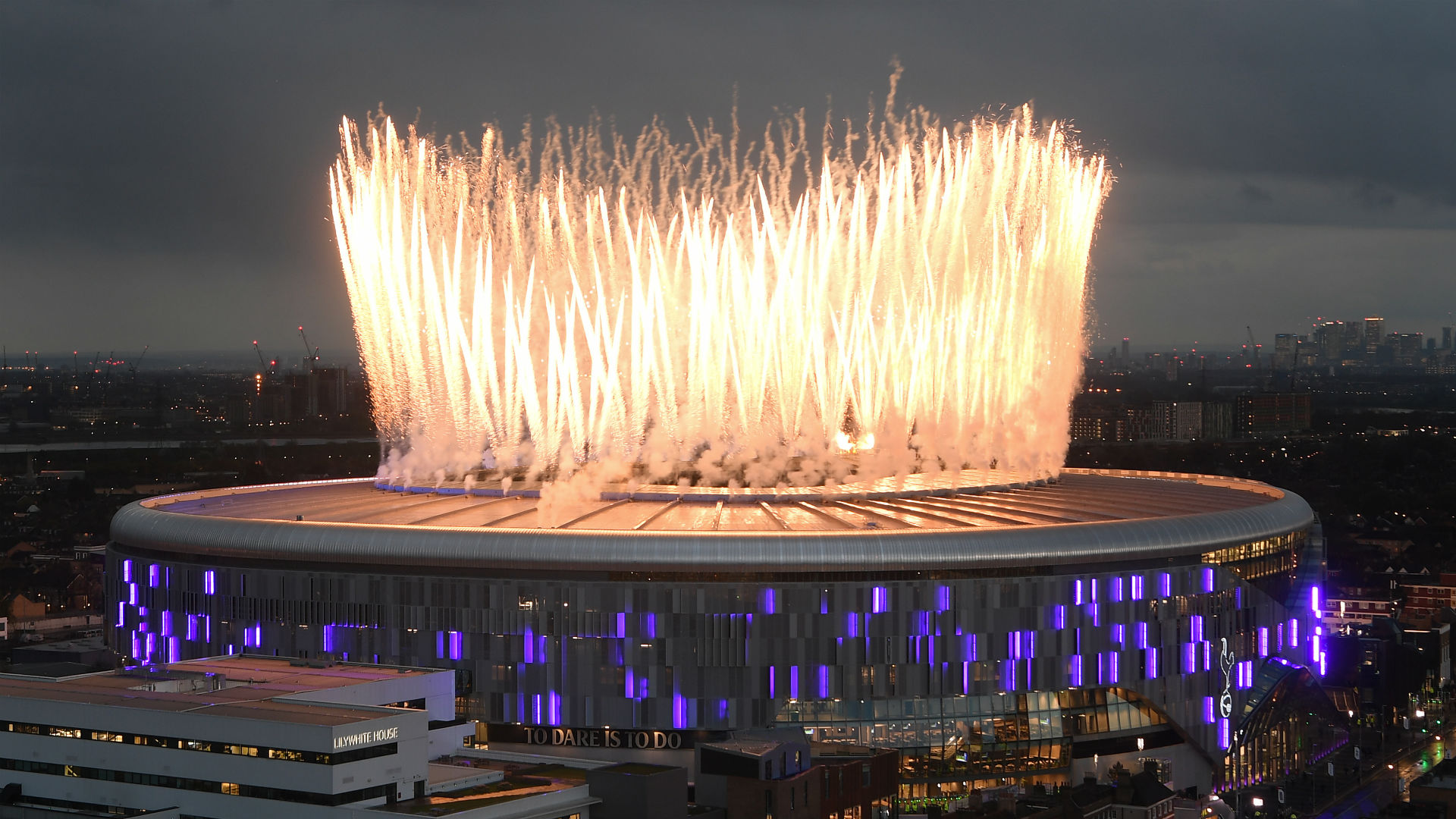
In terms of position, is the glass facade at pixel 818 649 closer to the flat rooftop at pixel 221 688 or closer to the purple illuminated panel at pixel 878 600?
the purple illuminated panel at pixel 878 600

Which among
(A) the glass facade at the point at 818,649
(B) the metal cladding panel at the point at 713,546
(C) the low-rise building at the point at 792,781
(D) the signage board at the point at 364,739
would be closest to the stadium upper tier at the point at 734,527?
(B) the metal cladding panel at the point at 713,546

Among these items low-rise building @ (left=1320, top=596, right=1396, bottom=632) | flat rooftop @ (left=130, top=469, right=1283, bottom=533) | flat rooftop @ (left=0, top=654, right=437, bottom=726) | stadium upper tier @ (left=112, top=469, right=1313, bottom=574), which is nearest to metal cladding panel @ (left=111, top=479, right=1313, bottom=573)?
stadium upper tier @ (left=112, top=469, right=1313, bottom=574)

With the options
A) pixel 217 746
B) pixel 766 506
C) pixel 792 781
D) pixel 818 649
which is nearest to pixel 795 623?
pixel 818 649

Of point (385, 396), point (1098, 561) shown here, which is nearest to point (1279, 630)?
point (1098, 561)

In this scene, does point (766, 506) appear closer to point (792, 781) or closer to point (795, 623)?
point (795, 623)

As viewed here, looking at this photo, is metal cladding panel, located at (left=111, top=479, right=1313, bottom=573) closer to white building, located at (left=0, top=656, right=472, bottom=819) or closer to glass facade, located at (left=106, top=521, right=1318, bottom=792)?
glass facade, located at (left=106, top=521, right=1318, bottom=792)

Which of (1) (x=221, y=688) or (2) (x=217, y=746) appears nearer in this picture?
(2) (x=217, y=746)
